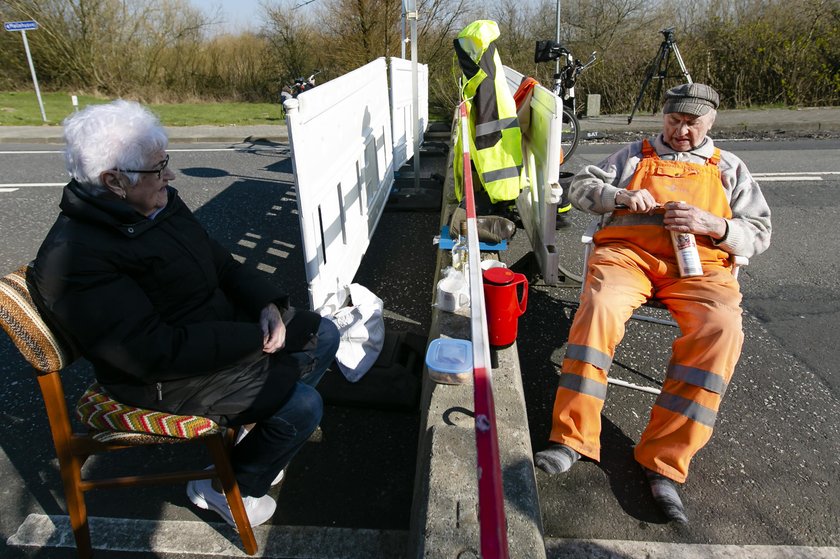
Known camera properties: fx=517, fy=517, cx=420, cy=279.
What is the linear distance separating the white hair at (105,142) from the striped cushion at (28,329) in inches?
15.6

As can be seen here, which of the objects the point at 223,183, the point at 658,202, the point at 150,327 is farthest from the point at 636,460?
the point at 223,183

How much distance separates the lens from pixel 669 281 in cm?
262

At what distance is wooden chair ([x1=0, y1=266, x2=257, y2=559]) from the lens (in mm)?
1604

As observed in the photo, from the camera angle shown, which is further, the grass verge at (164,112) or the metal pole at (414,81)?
the grass verge at (164,112)

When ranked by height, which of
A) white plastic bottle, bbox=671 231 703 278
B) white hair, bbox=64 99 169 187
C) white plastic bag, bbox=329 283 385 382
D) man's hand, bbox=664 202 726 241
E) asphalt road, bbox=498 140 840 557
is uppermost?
white hair, bbox=64 99 169 187

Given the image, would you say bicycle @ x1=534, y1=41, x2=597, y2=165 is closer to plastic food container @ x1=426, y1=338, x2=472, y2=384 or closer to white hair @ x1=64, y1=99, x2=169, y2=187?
plastic food container @ x1=426, y1=338, x2=472, y2=384

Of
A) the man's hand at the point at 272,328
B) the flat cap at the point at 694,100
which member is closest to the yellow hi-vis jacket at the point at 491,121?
the flat cap at the point at 694,100

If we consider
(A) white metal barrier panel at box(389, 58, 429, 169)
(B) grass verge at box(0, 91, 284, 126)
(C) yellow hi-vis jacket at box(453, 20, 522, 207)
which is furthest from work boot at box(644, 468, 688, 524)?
(B) grass verge at box(0, 91, 284, 126)

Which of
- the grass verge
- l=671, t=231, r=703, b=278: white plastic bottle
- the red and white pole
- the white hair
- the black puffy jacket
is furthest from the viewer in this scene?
the grass verge

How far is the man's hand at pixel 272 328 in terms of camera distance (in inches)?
81.7

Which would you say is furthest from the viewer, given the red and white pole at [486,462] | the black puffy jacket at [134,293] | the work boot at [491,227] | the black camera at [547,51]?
the black camera at [547,51]

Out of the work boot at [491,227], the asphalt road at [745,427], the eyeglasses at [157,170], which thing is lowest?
the asphalt road at [745,427]

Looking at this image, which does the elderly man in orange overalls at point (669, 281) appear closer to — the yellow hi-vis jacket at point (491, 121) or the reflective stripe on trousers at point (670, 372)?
the reflective stripe on trousers at point (670, 372)

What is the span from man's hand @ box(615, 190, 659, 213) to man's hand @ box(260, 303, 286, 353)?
1801 mm
